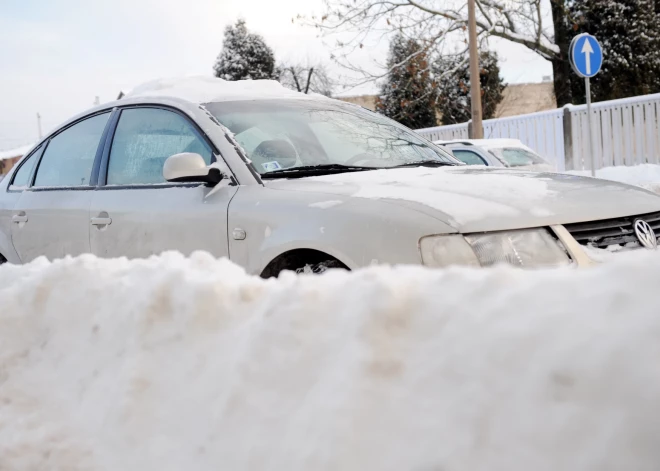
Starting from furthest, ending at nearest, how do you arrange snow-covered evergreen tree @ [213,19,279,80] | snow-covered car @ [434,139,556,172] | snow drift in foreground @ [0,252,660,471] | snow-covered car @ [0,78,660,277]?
snow-covered evergreen tree @ [213,19,279,80] < snow-covered car @ [434,139,556,172] < snow-covered car @ [0,78,660,277] < snow drift in foreground @ [0,252,660,471]

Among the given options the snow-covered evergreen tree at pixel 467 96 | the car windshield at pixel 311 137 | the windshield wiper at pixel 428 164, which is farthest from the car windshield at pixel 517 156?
the snow-covered evergreen tree at pixel 467 96

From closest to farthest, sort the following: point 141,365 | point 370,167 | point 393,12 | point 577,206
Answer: point 141,365 → point 577,206 → point 370,167 → point 393,12

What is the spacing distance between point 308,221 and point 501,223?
2.56 feet

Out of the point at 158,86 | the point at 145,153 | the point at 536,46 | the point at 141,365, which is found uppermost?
the point at 536,46

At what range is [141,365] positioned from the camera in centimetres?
205

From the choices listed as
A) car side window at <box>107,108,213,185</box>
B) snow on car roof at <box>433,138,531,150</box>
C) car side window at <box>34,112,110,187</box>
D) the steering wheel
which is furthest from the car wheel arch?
snow on car roof at <box>433,138,531,150</box>

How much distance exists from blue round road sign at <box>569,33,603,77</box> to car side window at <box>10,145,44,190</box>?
871 cm

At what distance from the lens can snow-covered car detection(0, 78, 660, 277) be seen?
2.84 meters

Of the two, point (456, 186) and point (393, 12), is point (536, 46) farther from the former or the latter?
point (456, 186)

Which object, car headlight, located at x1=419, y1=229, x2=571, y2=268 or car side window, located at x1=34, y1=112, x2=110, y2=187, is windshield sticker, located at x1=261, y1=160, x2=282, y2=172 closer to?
car headlight, located at x1=419, y1=229, x2=571, y2=268

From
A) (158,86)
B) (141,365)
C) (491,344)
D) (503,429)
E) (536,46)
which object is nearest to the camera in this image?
(503,429)

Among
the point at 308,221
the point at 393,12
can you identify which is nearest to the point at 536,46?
the point at 393,12

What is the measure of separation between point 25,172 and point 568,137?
14.2 m

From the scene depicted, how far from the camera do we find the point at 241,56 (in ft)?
127
